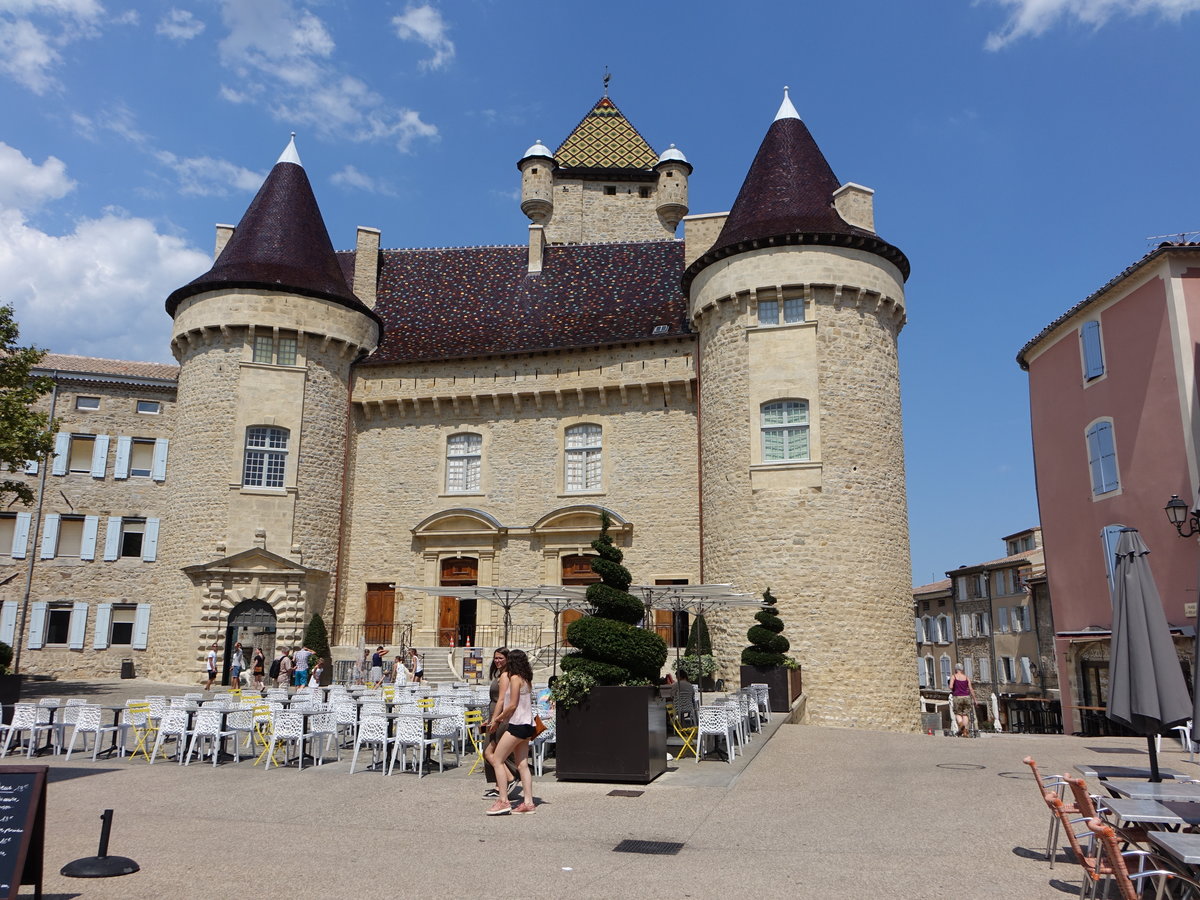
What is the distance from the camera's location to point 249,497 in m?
22.8

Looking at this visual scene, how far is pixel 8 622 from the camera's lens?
79.8 ft

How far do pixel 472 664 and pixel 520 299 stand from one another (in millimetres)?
11394

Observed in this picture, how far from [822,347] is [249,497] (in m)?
14.4

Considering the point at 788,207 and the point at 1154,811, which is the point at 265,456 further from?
the point at 1154,811

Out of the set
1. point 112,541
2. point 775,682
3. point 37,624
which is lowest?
point 775,682

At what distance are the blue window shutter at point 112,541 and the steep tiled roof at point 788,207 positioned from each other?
1699 cm

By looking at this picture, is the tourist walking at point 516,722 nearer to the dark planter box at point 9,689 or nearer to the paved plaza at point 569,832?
the paved plaza at point 569,832

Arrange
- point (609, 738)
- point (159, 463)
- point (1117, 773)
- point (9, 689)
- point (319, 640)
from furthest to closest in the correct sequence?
point (159, 463), point (319, 640), point (9, 689), point (609, 738), point (1117, 773)

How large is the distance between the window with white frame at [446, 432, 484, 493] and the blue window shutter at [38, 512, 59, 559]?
10.9 metres

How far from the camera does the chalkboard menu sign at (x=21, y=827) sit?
4.61 metres

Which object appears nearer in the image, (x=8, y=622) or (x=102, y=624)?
(x=8, y=622)

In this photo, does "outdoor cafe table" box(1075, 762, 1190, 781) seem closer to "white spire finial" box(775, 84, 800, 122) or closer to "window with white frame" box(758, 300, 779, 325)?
"window with white frame" box(758, 300, 779, 325)

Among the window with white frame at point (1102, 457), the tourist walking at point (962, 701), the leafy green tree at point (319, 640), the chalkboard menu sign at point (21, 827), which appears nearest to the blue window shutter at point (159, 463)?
the leafy green tree at point (319, 640)

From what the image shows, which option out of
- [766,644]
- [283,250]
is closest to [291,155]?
[283,250]
